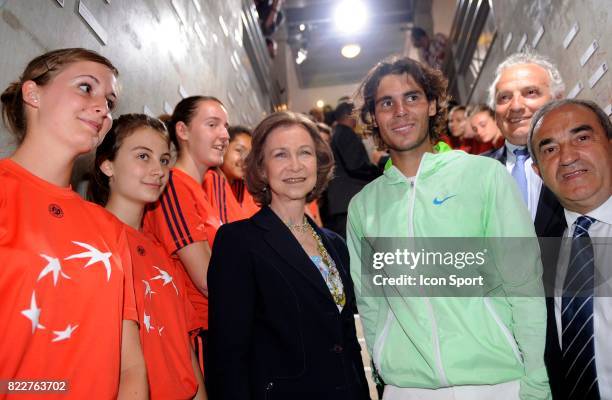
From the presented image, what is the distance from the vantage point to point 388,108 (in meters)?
1.80

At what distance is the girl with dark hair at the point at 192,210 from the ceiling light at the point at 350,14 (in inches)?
355

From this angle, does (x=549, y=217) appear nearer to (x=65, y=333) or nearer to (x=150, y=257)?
(x=150, y=257)

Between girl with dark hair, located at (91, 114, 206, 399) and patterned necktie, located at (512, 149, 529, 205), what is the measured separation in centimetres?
175

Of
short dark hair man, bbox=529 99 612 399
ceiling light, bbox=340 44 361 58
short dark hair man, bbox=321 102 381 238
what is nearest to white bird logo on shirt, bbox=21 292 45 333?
short dark hair man, bbox=529 99 612 399

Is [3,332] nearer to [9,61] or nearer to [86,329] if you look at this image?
[86,329]

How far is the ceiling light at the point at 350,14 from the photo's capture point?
10438mm

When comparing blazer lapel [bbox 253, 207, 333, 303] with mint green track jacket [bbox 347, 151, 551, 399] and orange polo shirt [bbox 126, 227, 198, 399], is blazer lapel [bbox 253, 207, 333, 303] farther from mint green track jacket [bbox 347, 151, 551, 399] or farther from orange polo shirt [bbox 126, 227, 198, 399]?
orange polo shirt [bbox 126, 227, 198, 399]

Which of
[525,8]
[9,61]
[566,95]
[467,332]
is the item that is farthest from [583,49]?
[9,61]

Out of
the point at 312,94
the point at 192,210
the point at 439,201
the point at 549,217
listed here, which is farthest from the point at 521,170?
the point at 312,94

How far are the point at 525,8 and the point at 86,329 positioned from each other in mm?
4994

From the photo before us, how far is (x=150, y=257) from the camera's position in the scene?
172cm

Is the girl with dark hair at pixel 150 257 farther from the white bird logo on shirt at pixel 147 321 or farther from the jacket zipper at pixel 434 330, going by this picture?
the jacket zipper at pixel 434 330

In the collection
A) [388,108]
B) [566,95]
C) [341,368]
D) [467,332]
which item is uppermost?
[566,95]

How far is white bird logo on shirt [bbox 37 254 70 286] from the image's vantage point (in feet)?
3.55
